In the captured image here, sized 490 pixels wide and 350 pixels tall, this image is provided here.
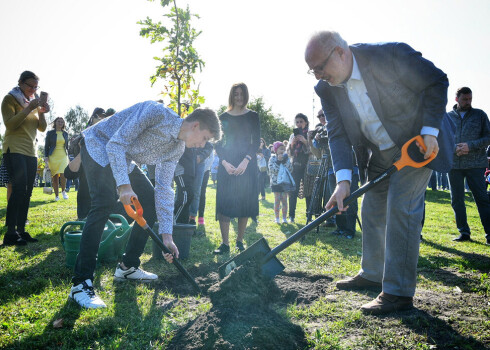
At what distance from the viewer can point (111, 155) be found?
8.75 ft

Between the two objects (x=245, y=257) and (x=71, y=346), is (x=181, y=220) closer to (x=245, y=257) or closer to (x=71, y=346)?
(x=245, y=257)

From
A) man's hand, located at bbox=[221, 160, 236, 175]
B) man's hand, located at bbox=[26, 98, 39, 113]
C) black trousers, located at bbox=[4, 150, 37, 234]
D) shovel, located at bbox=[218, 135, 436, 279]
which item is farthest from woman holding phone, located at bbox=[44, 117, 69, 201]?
shovel, located at bbox=[218, 135, 436, 279]

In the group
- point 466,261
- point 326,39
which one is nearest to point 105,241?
point 326,39

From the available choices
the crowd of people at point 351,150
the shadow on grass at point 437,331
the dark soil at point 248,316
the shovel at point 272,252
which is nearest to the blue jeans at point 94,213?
the crowd of people at point 351,150

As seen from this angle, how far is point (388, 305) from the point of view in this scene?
8.18 feet

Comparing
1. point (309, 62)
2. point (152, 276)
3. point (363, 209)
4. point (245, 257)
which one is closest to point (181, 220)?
point (152, 276)

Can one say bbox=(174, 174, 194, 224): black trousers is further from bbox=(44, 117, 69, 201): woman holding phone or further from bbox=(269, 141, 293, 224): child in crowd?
bbox=(44, 117, 69, 201): woman holding phone

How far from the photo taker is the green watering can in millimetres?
3492

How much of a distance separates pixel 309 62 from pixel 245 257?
181 centimetres

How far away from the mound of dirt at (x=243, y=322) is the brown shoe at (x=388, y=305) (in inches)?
25.0

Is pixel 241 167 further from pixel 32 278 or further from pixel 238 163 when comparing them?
pixel 32 278

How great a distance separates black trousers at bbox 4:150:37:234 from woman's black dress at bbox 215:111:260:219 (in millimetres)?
2891

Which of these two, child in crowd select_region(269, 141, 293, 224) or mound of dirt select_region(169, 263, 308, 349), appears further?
child in crowd select_region(269, 141, 293, 224)

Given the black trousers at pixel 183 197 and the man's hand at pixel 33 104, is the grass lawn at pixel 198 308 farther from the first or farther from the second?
the man's hand at pixel 33 104
